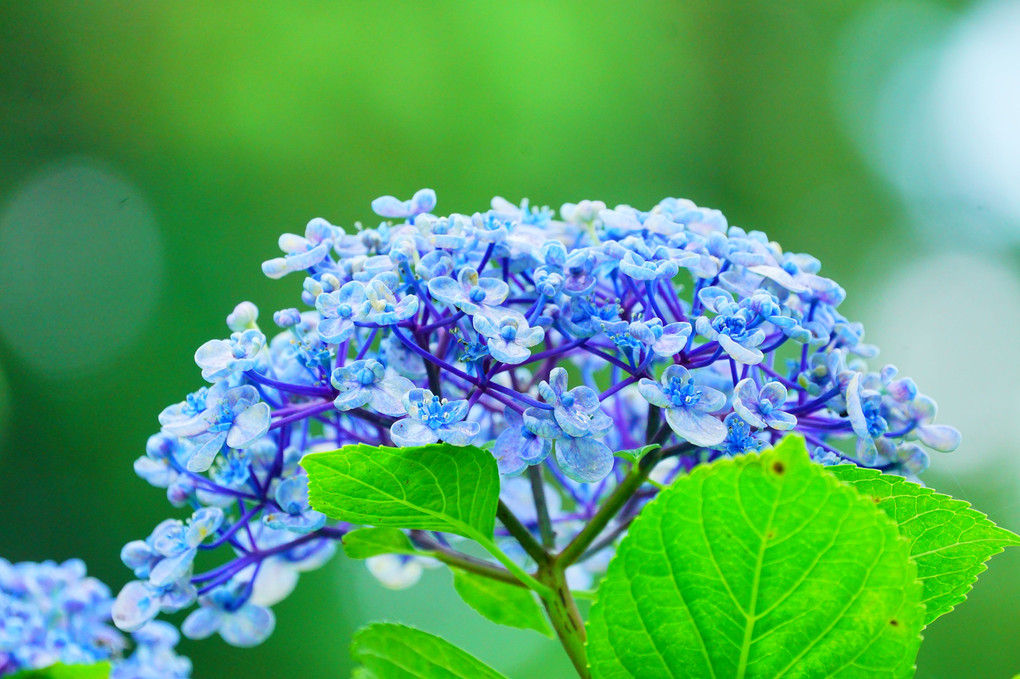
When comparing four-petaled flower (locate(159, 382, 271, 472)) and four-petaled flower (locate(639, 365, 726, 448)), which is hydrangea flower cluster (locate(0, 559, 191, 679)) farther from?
four-petaled flower (locate(639, 365, 726, 448))

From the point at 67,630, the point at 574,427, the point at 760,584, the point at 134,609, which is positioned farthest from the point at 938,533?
the point at 67,630

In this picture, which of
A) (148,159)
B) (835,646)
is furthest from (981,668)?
(148,159)

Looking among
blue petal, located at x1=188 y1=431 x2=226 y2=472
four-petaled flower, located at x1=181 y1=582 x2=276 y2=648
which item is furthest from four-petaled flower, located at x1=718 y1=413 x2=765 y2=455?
four-petaled flower, located at x1=181 y1=582 x2=276 y2=648

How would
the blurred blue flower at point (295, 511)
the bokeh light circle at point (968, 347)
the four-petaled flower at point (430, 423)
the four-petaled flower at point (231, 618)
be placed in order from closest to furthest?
the four-petaled flower at point (430, 423)
the blurred blue flower at point (295, 511)
the four-petaled flower at point (231, 618)
the bokeh light circle at point (968, 347)

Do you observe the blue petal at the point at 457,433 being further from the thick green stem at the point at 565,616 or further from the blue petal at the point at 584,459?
the thick green stem at the point at 565,616

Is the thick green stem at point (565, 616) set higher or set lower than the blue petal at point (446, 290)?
lower

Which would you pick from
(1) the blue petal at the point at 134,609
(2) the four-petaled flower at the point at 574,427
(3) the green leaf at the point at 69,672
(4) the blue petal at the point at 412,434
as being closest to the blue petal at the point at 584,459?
(2) the four-petaled flower at the point at 574,427
